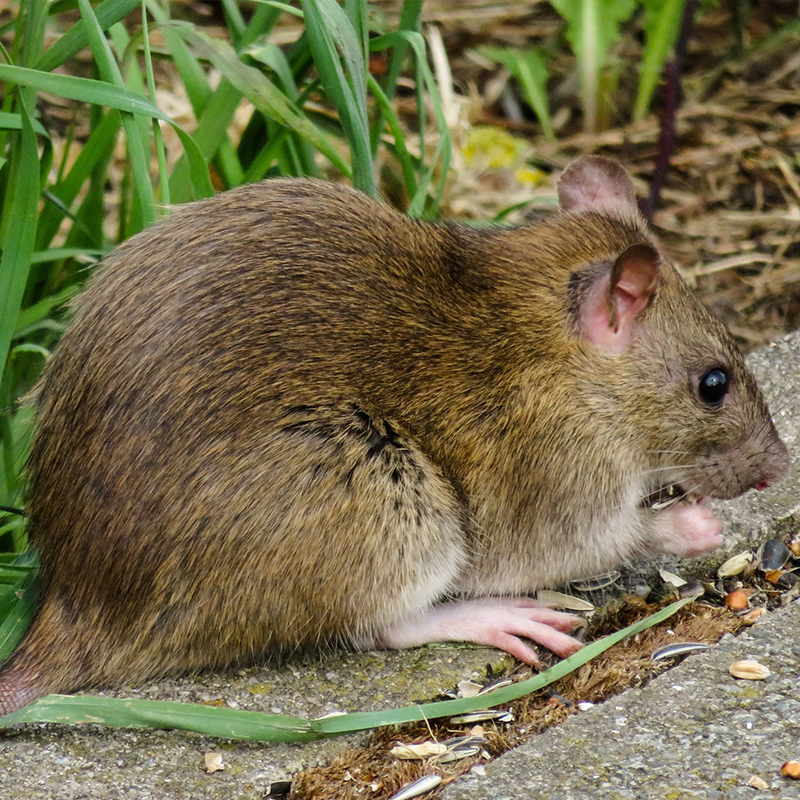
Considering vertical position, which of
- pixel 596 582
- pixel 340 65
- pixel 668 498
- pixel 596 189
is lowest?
pixel 596 582

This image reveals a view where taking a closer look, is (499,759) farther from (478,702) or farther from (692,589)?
(692,589)

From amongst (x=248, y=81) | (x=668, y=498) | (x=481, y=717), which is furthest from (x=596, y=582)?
(x=248, y=81)

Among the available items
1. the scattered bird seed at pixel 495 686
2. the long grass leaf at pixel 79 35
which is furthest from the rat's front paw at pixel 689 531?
the long grass leaf at pixel 79 35

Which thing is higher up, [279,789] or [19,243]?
[19,243]

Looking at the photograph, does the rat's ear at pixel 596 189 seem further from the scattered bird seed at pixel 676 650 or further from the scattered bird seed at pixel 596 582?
the scattered bird seed at pixel 676 650

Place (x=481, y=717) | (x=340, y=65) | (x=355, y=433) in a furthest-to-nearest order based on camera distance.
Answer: (x=340, y=65) → (x=355, y=433) → (x=481, y=717)

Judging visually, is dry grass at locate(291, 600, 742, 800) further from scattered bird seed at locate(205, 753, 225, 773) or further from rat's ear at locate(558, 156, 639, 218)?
rat's ear at locate(558, 156, 639, 218)

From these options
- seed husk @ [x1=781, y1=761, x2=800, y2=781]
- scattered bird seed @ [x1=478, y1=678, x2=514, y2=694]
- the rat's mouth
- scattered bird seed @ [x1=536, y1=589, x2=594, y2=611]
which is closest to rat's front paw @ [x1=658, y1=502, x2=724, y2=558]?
the rat's mouth
